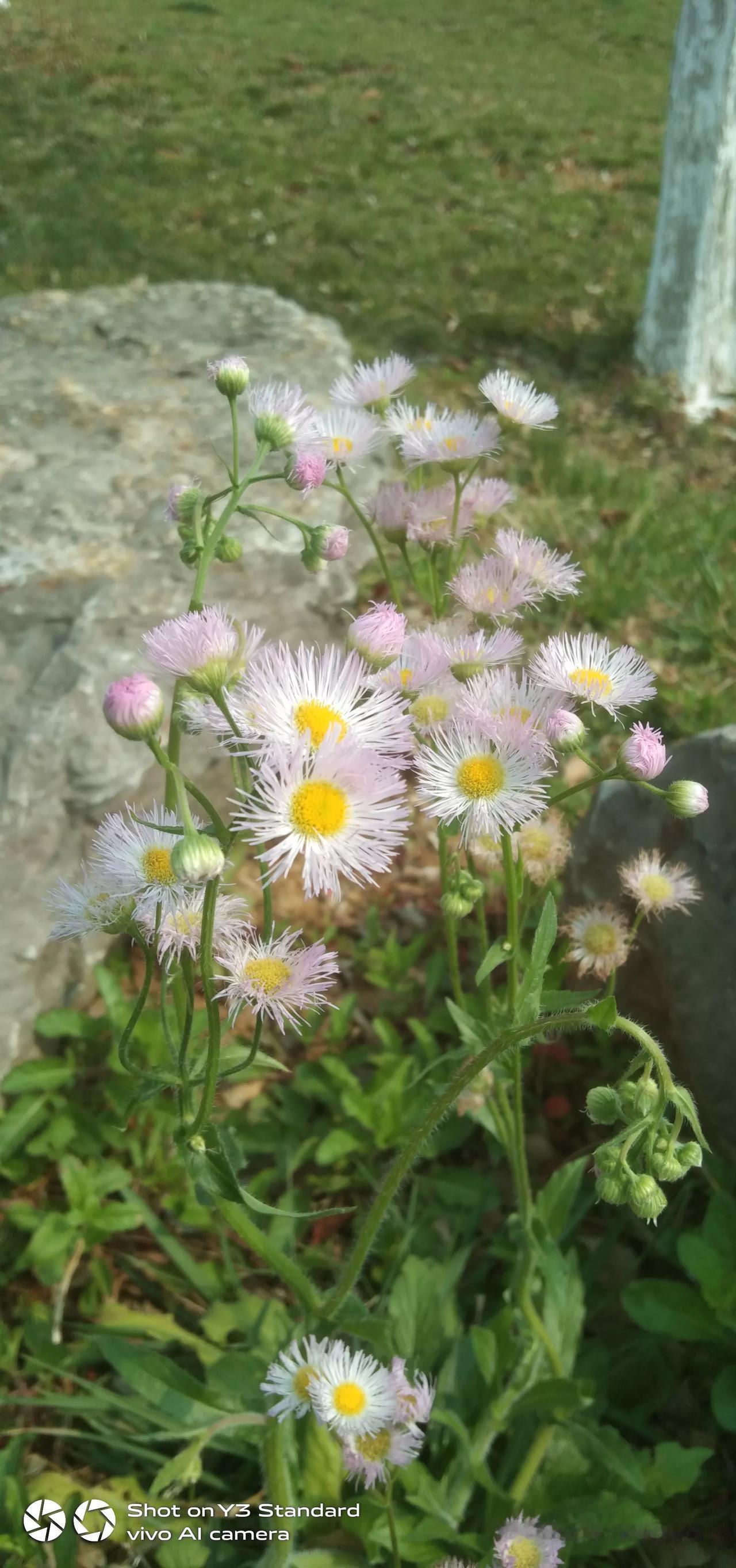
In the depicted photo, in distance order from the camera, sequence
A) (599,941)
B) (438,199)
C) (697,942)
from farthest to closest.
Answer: (438,199), (697,942), (599,941)

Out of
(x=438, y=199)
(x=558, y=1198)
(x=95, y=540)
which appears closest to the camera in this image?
(x=558, y=1198)

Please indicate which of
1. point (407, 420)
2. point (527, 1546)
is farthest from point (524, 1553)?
point (407, 420)

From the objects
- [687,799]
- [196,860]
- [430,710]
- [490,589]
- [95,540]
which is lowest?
[196,860]

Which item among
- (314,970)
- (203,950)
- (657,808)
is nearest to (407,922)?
(657,808)

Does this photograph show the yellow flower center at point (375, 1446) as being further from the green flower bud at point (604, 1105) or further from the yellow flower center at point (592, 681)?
the yellow flower center at point (592, 681)

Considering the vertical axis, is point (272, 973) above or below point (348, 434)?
below

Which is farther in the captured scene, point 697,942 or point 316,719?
point 697,942

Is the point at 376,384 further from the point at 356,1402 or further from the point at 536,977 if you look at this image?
the point at 356,1402

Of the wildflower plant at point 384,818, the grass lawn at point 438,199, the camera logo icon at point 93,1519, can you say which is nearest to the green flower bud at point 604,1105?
the wildflower plant at point 384,818
